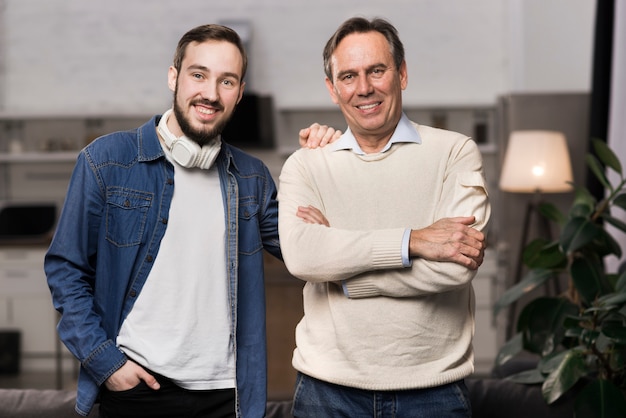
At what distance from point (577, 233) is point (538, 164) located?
2.49 meters

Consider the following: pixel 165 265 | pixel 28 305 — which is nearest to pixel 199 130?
pixel 165 265

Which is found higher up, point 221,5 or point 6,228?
point 221,5

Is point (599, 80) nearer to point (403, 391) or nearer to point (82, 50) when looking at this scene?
point (403, 391)

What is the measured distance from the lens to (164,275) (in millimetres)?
1953

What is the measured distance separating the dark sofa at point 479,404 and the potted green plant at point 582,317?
5 cm

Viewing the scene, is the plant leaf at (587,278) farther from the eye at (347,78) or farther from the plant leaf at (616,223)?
the eye at (347,78)

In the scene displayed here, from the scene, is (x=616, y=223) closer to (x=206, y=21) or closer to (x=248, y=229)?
(x=248, y=229)

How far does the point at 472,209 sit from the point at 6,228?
5680 mm

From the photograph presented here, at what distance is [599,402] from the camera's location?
250cm

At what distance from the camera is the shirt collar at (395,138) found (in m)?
2.03

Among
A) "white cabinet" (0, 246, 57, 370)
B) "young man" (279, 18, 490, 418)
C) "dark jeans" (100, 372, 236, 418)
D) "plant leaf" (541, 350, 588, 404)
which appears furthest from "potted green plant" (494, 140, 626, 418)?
"white cabinet" (0, 246, 57, 370)

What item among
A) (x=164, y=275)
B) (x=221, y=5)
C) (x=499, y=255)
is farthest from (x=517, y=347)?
(x=221, y=5)

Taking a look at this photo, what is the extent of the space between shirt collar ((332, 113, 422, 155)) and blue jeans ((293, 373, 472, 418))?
55cm

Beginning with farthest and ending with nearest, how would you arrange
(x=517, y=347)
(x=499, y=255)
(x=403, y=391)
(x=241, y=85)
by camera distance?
(x=499, y=255)
(x=517, y=347)
(x=241, y=85)
(x=403, y=391)
